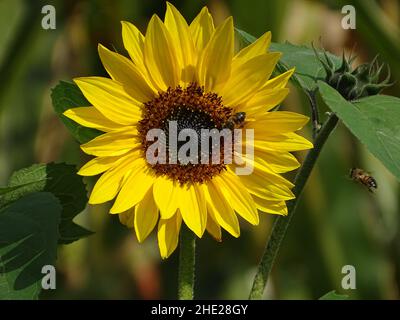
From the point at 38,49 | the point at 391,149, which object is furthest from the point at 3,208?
the point at 38,49

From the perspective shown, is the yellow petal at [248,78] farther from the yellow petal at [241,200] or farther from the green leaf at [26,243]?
the green leaf at [26,243]

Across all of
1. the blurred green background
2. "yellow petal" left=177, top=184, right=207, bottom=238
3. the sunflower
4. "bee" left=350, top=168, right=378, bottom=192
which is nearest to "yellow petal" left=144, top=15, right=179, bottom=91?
the sunflower

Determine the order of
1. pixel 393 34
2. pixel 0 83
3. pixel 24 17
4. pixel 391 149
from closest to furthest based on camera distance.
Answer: pixel 391 149 < pixel 393 34 < pixel 0 83 < pixel 24 17

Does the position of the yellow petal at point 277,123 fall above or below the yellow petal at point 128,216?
above

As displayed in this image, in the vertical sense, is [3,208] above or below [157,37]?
below

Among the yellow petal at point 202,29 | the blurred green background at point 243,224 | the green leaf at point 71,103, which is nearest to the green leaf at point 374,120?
the yellow petal at point 202,29

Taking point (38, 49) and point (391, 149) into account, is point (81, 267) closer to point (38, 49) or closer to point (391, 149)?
point (38, 49)

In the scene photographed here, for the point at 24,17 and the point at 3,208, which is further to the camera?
the point at 24,17
